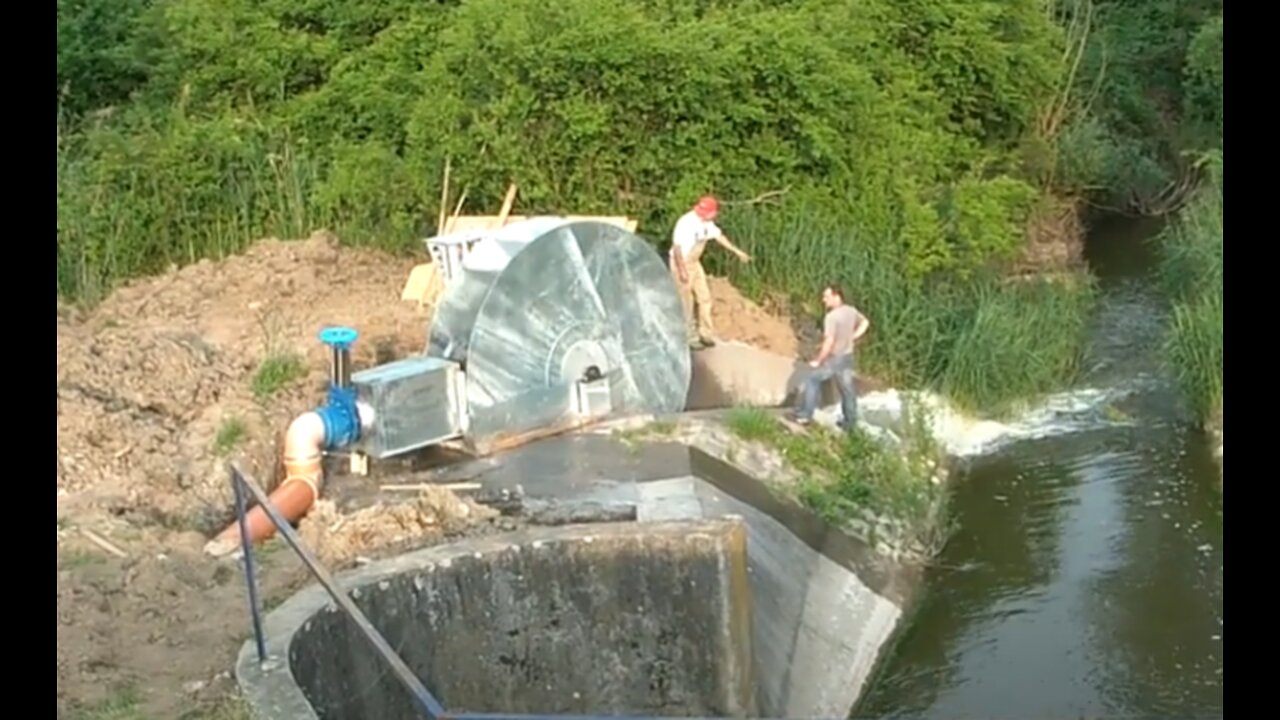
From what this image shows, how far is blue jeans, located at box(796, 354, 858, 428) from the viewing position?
15078 mm

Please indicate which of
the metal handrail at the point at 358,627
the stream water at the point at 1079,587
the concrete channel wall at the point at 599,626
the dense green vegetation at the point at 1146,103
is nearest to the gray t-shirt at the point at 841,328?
the stream water at the point at 1079,587

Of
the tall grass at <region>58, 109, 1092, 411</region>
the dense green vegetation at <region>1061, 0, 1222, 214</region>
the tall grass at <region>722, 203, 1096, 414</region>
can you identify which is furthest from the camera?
the dense green vegetation at <region>1061, 0, 1222, 214</region>

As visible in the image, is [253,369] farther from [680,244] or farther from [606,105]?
[606,105]

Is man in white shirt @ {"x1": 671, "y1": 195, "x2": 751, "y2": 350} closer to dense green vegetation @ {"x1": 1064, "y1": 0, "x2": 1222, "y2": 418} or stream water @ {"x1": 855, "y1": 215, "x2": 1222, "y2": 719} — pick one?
stream water @ {"x1": 855, "y1": 215, "x2": 1222, "y2": 719}

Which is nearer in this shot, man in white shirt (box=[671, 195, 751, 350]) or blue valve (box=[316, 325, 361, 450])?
blue valve (box=[316, 325, 361, 450])

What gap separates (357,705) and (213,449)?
4218mm

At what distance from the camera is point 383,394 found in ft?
43.4

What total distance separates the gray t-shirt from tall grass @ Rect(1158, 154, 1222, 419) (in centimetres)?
431

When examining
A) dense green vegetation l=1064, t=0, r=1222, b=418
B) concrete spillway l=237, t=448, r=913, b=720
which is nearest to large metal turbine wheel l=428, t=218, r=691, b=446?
concrete spillway l=237, t=448, r=913, b=720

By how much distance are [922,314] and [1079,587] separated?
6084 millimetres

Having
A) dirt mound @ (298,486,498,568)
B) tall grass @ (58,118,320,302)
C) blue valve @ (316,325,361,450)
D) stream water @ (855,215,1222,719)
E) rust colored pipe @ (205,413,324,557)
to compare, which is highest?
tall grass @ (58,118,320,302)

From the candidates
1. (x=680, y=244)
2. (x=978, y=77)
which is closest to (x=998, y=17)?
(x=978, y=77)
